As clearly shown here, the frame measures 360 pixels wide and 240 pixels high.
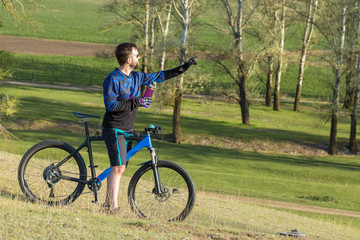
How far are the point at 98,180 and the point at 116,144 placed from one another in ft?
2.27

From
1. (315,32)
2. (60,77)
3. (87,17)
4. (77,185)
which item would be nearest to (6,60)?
(77,185)

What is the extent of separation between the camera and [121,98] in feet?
21.2

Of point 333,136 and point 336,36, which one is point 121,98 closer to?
point 336,36

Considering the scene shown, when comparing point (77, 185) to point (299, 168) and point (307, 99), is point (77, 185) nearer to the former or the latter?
point (299, 168)

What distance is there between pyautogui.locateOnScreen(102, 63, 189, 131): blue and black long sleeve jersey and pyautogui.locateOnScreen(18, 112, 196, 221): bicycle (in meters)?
0.28

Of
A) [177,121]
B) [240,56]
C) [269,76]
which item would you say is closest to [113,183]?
[177,121]

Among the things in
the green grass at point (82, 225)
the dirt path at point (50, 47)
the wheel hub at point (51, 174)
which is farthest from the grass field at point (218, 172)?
the dirt path at point (50, 47)

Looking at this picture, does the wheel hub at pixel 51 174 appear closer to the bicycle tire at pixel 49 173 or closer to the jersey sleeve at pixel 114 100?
the bicycle tire at pixel 49 173

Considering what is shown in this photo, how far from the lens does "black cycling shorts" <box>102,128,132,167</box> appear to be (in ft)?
21.2

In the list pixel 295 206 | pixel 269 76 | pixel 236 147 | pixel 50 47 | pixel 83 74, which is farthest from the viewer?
pixel 50 47

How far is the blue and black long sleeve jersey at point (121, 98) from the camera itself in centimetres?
633

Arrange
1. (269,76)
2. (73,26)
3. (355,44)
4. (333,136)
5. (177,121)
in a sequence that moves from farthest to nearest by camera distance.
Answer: (73,26)
(269,76)
(177,121)
(333,136)
(355,44)

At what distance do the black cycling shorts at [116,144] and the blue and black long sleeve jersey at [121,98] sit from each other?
7 cm

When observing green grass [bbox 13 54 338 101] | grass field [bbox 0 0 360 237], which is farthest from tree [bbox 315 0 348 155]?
green grass [bbox 13 54 338 101]
